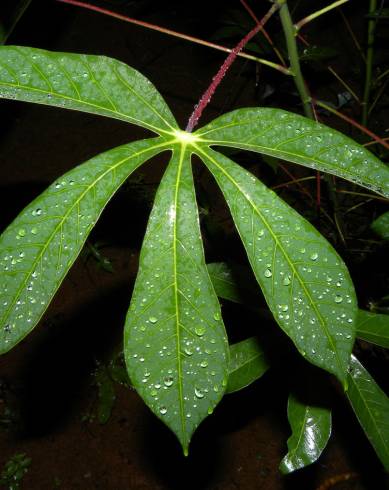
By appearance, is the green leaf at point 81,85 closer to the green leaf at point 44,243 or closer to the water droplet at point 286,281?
the green leaf at point 44,243

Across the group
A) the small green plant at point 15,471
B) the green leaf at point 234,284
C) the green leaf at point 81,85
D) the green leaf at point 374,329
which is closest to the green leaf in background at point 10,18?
the green leaf at point 81,85

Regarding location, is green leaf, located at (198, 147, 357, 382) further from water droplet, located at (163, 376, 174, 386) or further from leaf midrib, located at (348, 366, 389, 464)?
leaf midrib, located at (348, 366, 389, 464)

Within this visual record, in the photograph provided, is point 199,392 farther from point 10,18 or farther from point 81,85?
point 10,18

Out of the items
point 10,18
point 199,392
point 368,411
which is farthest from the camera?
point 368,411

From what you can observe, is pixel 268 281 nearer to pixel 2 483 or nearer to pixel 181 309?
pixel 181 309

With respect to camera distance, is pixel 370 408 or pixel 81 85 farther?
pixel 370 408

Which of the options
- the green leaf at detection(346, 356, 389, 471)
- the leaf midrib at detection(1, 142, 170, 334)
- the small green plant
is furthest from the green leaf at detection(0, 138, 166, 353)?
the small green plant

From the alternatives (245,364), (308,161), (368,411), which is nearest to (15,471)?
(245,364)
